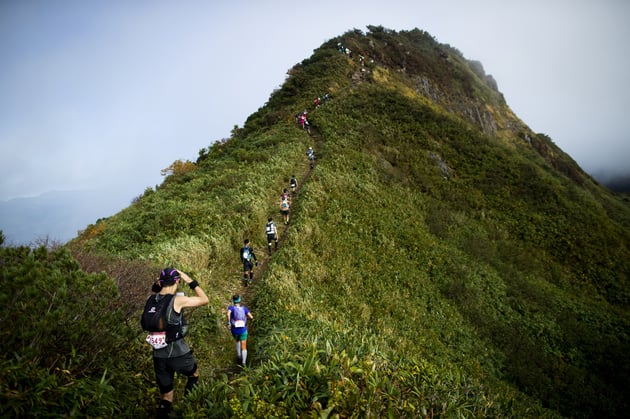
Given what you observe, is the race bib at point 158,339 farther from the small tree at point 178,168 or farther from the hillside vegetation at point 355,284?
the small tree at point 178,168

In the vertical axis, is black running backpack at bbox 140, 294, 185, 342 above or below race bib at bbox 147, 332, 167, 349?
above

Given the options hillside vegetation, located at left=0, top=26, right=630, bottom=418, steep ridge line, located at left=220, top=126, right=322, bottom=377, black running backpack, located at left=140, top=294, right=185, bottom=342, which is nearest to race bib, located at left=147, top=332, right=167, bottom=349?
black running backpack, located at left=140, top=294, right=185, bottom=342

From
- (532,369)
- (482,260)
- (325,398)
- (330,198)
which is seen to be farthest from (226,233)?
(482,260)

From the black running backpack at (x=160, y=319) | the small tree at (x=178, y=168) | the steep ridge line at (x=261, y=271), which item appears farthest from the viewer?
the small tree at (x=178, y=168)

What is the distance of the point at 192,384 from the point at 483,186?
104 feet

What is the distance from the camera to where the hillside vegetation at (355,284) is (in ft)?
15.0

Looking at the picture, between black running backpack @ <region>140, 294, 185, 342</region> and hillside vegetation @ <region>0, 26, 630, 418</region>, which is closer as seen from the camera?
hillside vegetation @ <region>0, 26, 630, 418</region>

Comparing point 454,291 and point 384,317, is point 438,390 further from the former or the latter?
point 454,291

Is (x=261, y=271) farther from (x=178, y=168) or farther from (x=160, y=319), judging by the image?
(x=178, y=168)

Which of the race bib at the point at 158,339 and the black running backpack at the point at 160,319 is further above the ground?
the black running backpack at the point at 160,319

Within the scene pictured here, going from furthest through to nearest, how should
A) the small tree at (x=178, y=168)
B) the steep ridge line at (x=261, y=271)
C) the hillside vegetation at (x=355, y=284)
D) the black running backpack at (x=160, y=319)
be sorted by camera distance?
the small tree at (x=178, y=168) → the steep ridge line at (x=261, y=271) → the black running backpack at (x=160, y=319) → the hillside vegetation at (x=355, y=284)

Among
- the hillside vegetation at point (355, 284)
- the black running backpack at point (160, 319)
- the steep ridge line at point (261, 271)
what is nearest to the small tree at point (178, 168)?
the hillside vegetation at point (355, 284)

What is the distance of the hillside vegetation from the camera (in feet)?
15.0

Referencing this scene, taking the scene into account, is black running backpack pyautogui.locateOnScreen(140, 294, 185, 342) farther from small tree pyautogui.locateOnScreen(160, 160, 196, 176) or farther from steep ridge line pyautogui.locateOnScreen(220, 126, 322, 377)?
small tree pyautogui.locateOnScreen(160, 160, 196, 176)
